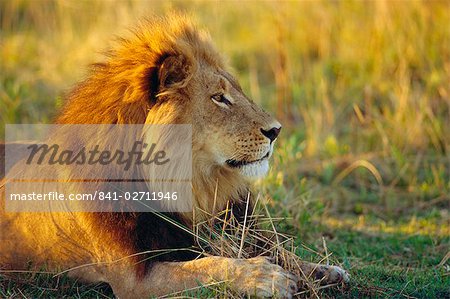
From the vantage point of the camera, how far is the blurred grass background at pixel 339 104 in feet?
17.8

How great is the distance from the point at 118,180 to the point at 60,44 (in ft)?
20.7

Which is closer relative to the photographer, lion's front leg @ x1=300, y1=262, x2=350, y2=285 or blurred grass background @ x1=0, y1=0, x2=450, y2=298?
lion's front leg @ x1=300, y1=262, x2=350, y2=285

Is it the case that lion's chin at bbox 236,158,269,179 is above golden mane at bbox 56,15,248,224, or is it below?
below

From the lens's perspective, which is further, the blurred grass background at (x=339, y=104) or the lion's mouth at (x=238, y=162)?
the blurred grass background at (x=339, y=104)

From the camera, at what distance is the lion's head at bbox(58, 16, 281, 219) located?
3988 mm

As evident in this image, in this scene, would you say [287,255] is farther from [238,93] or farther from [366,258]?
[366,258]

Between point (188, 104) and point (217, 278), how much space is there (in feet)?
3.06

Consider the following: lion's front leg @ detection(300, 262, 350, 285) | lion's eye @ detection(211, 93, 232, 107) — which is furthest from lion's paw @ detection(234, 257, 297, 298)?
lion's eye @ detection(211, 93, 232, 107)

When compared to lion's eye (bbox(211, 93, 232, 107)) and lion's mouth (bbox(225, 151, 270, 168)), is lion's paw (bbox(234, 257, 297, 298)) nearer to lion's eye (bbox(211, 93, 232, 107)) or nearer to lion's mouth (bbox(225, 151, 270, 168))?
lion's mouth (bbox(225, 151, 270, 168))

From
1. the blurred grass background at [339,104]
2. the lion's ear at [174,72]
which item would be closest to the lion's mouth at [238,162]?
the lion's ear at [174,72]

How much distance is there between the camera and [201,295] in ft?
12.2

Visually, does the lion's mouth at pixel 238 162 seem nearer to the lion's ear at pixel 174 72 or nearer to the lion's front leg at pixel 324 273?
the lion's ear at pixel 174 72

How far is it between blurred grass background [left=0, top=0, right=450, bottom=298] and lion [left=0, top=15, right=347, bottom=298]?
28cm

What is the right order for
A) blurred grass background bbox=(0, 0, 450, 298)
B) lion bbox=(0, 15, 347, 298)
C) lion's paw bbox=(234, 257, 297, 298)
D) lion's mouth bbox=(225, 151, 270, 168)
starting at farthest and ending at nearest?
blurred grass background bbox=(0, 0, 450, 298)
lion's mouth bbox=(225, 151, 270, 168)
lion bbox=(0, 15, 347, 298)
lion's paw bbox=(234, 257, 297, 298)
